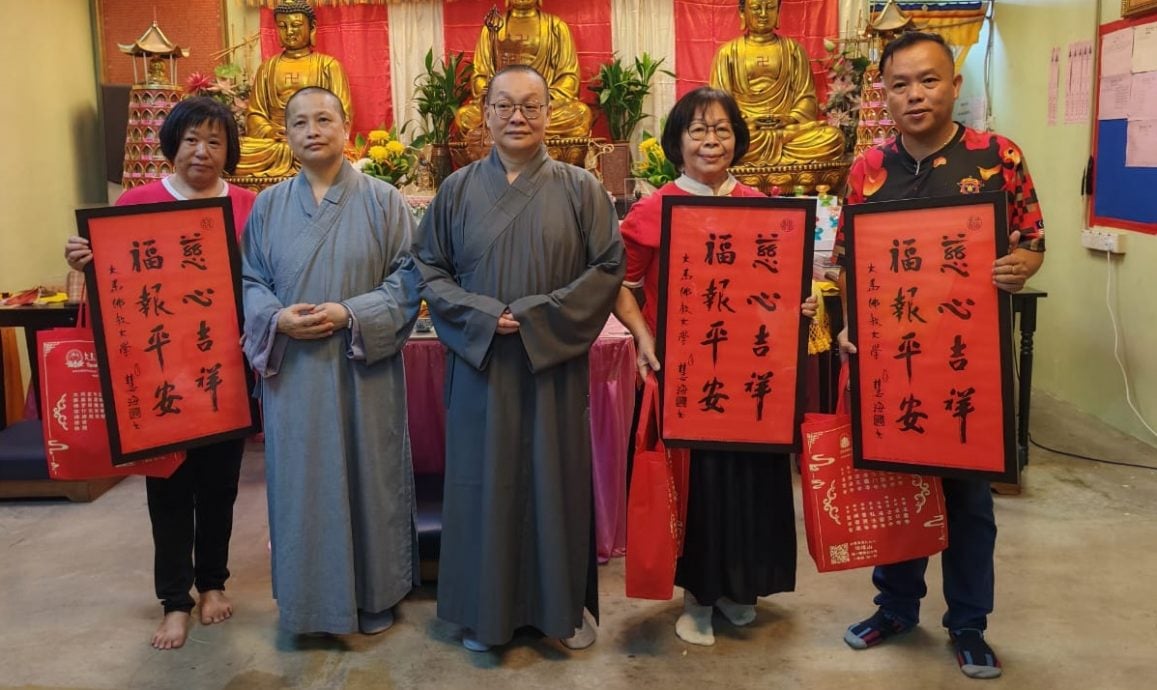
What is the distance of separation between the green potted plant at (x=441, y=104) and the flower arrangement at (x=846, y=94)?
6.66 ft

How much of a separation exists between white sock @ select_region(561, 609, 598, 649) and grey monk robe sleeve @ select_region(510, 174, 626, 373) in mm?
671

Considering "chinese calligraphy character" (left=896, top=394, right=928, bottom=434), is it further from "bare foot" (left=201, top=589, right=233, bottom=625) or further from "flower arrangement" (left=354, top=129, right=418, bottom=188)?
"flower arrangement" (left=354, top=129, right=418, bottom=188)

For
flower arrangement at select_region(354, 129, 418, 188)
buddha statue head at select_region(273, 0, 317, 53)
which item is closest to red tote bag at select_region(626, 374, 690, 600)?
flower arrangement at select_region(354, 129, 418, 188)

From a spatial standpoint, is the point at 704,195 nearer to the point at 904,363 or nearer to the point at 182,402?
the point at 904,363

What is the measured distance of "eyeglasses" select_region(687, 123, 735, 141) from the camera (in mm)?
2232

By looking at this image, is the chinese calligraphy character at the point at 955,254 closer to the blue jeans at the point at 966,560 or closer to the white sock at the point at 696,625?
the blue jeans at the point at 966,560

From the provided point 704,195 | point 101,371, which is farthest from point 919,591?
point 101,371

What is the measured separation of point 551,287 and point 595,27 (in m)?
4.05

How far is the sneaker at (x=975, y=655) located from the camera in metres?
2.24

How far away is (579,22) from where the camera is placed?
5.91 metres

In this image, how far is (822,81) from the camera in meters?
5.81

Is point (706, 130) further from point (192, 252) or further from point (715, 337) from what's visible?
point (192, 252)

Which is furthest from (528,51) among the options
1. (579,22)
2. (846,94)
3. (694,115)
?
(694,115)

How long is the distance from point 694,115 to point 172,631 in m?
1.80
